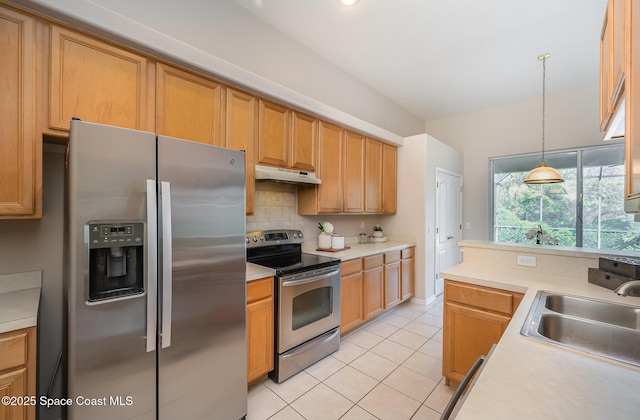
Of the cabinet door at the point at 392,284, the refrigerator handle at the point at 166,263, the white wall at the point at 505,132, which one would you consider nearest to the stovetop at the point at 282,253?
the refrigerator handle at the point at 166,263

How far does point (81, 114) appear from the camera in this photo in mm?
1428

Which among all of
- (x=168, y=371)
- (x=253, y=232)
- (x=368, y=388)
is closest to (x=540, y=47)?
(x=253, y=232)

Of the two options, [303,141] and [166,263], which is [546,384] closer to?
[166,263]

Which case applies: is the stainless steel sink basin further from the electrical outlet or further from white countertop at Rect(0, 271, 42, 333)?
white countertop at Rect(0, 271, 42, 333)

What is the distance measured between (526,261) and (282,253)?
6.94 ft

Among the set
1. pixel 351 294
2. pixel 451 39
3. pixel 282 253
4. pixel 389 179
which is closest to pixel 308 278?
pixel 282 253

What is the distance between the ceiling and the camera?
2352 millimetres

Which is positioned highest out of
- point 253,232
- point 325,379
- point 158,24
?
point 158,24

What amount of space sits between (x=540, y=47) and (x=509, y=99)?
5.02ft

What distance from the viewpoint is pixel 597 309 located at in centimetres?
136

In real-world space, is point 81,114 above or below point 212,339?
above

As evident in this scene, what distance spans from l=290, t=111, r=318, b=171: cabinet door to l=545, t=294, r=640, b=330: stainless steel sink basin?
6.98 feet

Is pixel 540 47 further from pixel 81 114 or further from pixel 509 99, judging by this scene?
pixel 81 114

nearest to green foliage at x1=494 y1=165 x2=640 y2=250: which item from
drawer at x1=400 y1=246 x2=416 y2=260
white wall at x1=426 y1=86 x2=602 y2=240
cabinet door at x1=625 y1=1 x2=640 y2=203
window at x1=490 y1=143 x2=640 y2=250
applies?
window at x1=490 y1=143 x2=640 y2=250
